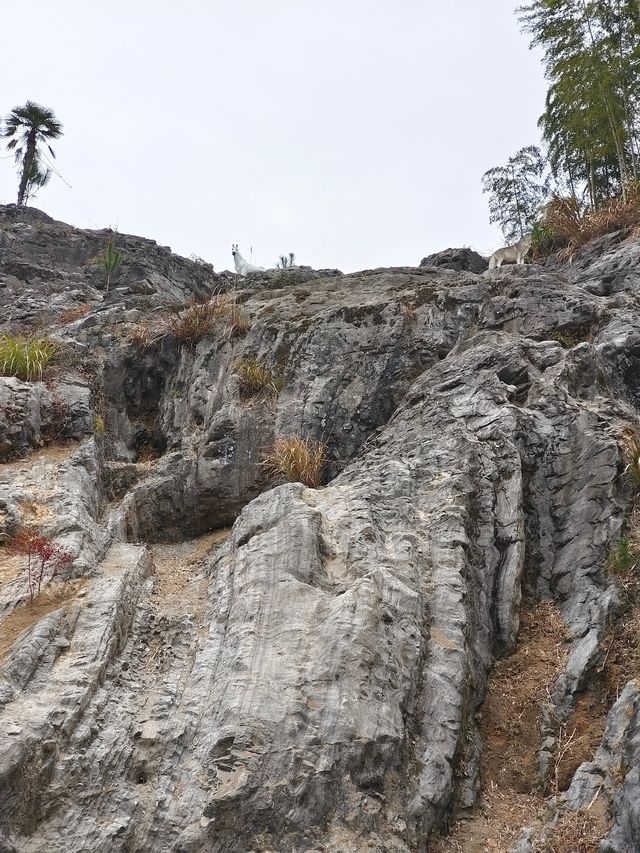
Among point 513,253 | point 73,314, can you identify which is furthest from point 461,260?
point 73,314

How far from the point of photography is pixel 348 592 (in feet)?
17.9

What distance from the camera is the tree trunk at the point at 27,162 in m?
27.2

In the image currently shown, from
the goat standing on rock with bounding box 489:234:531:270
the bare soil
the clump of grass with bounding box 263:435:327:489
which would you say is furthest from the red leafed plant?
the goat standing on rock with bounding box 489:234:531:270

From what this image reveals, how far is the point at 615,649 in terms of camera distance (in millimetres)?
5234

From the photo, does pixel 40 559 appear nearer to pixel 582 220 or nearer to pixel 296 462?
pixel 296 462

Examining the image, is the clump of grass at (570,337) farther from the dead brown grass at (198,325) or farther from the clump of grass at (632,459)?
the dead brown grass at (198,325)

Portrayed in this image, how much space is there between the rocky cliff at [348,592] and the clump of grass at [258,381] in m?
0.11

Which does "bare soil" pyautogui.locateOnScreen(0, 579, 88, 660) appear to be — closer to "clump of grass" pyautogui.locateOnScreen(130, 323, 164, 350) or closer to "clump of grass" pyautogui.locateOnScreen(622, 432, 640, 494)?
"clump of grass" pyautogui.locateOnScreen(622, 432, 640, 494)

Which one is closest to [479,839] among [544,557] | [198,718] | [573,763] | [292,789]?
[573,763]

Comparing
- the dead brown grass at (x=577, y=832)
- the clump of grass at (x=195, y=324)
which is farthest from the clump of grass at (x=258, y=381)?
the dead brown grass at (x=577, y=832)

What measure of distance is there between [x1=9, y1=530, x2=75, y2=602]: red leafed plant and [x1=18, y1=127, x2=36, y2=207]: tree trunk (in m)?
25.1

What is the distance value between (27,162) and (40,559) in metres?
27.3

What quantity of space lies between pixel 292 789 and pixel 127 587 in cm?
275

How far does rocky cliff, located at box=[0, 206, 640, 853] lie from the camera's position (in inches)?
170
